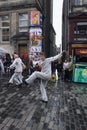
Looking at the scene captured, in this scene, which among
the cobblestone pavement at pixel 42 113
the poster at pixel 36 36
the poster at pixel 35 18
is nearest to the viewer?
the cobblestone pavement at pixel 42 113

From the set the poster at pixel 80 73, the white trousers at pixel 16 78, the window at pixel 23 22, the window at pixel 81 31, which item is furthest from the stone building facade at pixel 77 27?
the white trousers at pixel 16 78

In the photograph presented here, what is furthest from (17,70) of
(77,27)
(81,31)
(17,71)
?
(77,27)

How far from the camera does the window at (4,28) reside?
25047 mm

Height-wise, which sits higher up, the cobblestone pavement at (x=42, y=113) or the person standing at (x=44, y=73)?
the person standing at (x=44, y=73)

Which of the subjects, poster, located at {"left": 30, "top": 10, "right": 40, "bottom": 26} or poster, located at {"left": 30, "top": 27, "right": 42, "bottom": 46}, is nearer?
poster, located at {"left": 30, "top": 27, "right": 42, "bottom": 46}

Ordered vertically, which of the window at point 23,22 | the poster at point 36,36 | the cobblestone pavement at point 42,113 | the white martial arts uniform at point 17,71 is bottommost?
the cobblestone pavement at point 42,113

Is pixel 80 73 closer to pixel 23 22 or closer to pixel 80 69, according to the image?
pixel 80 69

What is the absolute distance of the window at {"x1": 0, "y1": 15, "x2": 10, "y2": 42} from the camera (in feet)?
82.2

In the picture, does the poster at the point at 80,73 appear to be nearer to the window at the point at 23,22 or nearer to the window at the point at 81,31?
the window at the point at 23,22

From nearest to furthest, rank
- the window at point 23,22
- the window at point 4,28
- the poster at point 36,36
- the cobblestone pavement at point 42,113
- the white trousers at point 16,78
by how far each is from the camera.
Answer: the cobblestone pavement at point 42,113
the white trousers at point 16,78
the poster at point 36,36
the window at point 23,22
the window at point 4,28

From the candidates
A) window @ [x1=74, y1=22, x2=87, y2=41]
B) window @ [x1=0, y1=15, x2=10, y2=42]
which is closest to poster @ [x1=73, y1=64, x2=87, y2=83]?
window @ [x1=0, y1=15, x2=10, y2=42]

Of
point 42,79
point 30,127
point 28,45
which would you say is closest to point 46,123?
point 30,127

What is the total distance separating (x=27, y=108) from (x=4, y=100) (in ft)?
4.87

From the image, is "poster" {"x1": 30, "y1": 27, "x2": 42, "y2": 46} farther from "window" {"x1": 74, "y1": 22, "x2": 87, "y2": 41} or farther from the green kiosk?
"window" {"x1": 74, "y1": 22, "x2": 87, "y2": 41}
